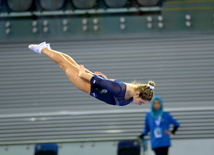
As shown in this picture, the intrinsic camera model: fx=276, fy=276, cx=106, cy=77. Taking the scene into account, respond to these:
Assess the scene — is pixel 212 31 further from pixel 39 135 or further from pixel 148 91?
pixel 39 135

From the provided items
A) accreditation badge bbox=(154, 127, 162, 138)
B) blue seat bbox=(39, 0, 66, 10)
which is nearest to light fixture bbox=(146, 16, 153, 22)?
blue seat bbox=(39, 0, 66, 10)

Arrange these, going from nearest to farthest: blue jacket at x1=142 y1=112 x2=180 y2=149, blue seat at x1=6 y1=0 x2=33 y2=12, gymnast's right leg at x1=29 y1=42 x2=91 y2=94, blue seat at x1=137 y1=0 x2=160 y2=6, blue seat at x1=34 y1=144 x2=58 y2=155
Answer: gymnast's right leg at x1=29 y1=42 x2=91 y2=94 → blue seat at x1=34 y1=144 x2=58 y2=155 → blue jacket at x1=142 y1=112 x2=180 y2=149 → blue seat at x1=137 y1=0 x2=160 y2=6 → blue seat at x1=6 y1=0 x2=33 y2=12

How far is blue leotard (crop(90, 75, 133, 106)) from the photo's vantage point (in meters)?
3.75

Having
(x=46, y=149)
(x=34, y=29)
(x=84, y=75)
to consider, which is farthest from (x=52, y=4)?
(x=84, y=75)

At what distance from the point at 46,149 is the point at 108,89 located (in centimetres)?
193

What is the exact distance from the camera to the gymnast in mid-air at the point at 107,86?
378 centimetres

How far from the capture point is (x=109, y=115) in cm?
762

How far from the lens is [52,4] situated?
25.6 feet

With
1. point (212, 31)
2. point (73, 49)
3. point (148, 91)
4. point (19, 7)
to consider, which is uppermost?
point (19, 7)

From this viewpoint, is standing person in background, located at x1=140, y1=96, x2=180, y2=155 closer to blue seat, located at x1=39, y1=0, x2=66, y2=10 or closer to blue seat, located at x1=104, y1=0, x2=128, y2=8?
blue seat, located at x1=104, y1=0, x2=128, y2=8

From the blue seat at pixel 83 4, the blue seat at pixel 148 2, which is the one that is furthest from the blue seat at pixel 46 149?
the blue seat at pixel 148 2

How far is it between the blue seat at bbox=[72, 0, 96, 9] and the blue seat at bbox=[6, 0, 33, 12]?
1290 mm

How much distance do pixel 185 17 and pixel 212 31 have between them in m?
0.86

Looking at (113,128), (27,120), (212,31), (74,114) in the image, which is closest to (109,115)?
(113,128)
